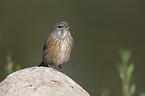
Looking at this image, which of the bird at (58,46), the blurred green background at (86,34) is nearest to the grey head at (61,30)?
the bird at (58,46)

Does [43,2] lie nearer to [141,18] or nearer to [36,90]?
[141,18]

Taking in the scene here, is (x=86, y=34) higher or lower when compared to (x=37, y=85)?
lower

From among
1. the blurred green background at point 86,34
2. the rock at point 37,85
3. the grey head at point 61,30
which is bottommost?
the blurred green background at point 86,34

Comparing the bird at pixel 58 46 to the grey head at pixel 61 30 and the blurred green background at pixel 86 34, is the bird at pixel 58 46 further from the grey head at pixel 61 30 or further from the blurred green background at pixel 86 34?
the blurred green background at pixel 86 34

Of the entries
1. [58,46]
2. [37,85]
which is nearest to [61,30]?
[58,46]

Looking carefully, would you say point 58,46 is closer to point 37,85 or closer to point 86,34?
point 37,85

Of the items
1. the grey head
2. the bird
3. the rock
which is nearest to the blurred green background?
the bird
